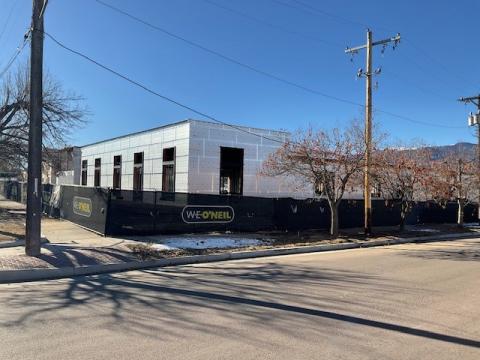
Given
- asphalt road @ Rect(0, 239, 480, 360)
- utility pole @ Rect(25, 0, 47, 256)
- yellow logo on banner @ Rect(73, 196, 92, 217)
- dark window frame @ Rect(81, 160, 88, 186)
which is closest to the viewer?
asphalt road @ Rect(0, 239, 480, 360)

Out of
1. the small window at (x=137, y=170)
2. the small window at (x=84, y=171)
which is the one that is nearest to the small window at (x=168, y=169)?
the small window at (x=137, y=170)

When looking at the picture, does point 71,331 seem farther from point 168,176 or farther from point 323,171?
point 168,176

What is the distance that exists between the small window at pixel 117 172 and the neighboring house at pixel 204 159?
2024 mm

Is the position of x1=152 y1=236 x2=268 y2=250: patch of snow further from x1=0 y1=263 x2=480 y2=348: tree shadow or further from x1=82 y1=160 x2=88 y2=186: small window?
x1=82 y1=160 x2=88 y2=186: small window

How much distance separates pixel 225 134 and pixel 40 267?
53.0ft

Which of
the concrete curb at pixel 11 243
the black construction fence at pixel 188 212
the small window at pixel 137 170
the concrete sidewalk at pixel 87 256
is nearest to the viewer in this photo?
the concrete sidewalk at pixel 87 256

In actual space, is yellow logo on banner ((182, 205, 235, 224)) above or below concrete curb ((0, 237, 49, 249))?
above

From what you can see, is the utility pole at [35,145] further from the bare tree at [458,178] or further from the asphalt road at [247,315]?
the bare tree at [458,178]

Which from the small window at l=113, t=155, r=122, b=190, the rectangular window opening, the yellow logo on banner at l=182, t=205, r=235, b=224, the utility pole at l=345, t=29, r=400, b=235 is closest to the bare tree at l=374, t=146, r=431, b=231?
the utility pole at l=345, t=29, r=400, b=235

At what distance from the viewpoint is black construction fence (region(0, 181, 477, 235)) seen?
16141 millimetres

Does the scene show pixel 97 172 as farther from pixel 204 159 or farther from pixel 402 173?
pixel 402 173

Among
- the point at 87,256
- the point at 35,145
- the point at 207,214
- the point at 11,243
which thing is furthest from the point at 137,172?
the point at 87,256

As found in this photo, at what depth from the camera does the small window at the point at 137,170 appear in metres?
30.9

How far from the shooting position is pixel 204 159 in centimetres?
2531
